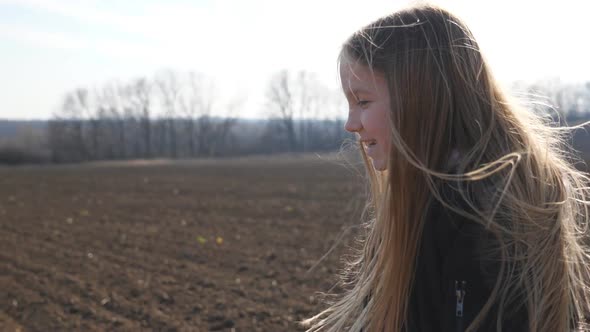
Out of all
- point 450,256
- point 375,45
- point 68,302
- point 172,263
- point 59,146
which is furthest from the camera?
point 59,146

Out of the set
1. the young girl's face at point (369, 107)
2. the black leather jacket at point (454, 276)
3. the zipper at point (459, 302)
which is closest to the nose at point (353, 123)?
the young girl's face at point (369, 107)

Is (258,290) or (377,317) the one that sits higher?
(377,317)

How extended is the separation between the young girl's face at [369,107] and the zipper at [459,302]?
45 cm

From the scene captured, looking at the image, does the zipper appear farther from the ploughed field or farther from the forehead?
the ploughed field

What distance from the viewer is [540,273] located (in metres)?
1.35

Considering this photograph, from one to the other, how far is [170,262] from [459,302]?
8924mm

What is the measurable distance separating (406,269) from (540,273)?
34 centimetres

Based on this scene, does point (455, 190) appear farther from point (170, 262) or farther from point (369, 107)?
point (170, 262)

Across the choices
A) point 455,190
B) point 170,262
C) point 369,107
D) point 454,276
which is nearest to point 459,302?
point 454,276

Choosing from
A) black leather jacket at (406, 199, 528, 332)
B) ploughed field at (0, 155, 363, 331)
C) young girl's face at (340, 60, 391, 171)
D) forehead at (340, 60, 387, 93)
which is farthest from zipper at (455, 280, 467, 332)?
ploughed field at (0, 155, 363, 331)

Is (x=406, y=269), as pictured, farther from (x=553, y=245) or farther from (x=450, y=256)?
(x=553, y=245)

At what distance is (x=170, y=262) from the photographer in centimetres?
964

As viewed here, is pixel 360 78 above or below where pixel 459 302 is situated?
above

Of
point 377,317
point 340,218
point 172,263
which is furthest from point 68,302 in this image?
point 340,218
